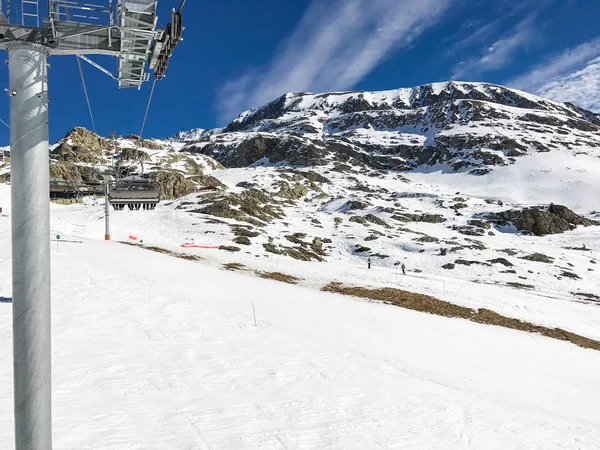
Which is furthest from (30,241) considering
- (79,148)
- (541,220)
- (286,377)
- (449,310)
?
(79,148)

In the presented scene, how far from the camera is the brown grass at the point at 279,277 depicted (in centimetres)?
2394

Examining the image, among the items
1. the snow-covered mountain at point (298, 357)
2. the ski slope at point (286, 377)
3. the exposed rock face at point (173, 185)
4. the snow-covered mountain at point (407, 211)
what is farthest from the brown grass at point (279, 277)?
the exposed rock face at point (173, 185)

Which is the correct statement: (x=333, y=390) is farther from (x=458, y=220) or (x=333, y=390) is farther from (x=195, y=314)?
(x=458, y=220)

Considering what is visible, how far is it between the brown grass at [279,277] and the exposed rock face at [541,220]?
251 feet

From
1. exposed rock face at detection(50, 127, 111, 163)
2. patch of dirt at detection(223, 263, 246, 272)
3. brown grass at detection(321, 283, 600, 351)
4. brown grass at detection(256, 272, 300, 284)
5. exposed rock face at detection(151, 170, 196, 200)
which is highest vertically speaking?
exposed rock face at detection(50, 127, 111, 163)

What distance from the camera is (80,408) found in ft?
21.2

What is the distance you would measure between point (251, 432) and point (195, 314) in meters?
7.52

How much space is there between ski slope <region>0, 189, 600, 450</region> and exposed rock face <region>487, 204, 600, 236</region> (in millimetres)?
77840

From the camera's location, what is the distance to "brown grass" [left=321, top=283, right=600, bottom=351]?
18.6 meters

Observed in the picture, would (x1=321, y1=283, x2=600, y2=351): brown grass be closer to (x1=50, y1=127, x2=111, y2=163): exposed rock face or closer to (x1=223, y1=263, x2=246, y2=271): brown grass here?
(x1=223, y1=263, x2=246, y2=271): brown grass

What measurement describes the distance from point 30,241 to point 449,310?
20111mm

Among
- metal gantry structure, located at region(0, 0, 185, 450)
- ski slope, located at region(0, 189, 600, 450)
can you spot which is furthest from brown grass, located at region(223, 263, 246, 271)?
metal gantry structure, located at region(0, 0, 185, 450)

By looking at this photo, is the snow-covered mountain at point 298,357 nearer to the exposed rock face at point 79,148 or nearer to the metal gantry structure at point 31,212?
the metal gantry structure at point 31,212

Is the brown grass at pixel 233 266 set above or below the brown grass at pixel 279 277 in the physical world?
above
